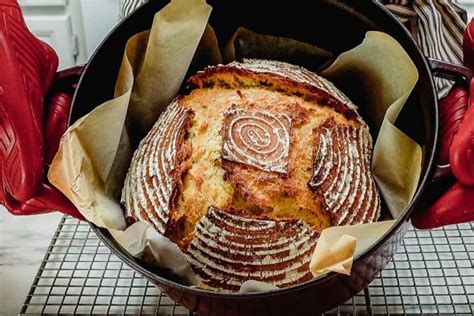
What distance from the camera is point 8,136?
2.00ft

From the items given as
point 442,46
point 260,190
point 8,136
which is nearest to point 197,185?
point 260,190

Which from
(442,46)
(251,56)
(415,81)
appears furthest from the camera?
(442,46)

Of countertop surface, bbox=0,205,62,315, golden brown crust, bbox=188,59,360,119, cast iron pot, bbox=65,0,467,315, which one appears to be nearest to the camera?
cast iron pot, bbox=65,0,467,315

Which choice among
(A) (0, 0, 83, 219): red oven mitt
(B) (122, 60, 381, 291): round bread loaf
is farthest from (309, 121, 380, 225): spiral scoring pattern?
(A) (0, 0, 83, 219): red oven mitt

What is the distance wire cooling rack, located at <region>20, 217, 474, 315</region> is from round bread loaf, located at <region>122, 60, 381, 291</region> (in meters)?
0.14

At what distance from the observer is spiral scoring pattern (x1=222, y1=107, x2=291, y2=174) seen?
0.63m

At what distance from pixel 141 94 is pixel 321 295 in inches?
11.5

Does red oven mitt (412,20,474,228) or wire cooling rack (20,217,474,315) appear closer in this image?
red oven mitt (412,20,474,228)

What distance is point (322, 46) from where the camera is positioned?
30.1 inches

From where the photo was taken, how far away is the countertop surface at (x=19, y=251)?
80 cm

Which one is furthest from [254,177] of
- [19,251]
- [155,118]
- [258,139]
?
[19,251]

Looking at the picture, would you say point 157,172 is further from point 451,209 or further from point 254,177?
point 451,209

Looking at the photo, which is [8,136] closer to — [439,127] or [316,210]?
[316,210]

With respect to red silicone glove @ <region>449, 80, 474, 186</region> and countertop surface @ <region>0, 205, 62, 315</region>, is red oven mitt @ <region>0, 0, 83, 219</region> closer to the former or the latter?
countertop surface @ <region>0, 205, 62, 315</region>
